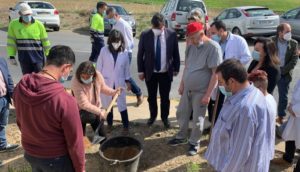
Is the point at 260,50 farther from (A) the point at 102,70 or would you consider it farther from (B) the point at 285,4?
(B) the point at 285,4

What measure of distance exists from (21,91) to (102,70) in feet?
10.0

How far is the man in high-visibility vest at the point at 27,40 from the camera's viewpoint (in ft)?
22.4

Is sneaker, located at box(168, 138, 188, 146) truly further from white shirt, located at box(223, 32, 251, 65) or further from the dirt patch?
white shirt, located at box(223, 32, 251, 65)

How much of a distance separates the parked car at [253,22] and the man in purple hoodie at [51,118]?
13996 mm

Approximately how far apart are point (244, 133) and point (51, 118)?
160cm

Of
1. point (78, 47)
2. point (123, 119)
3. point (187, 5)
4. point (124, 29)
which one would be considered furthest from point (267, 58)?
point (187, 5)

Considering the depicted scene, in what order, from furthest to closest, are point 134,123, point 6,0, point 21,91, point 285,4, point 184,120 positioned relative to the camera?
1. point 285,4
2. point 6,0
3. point 134,123
4. point 184,120
5. point 21,91

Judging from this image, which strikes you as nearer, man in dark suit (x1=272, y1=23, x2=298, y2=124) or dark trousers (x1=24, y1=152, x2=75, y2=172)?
dark trousers (x1=24, y1=152, x2=75, y2=172)

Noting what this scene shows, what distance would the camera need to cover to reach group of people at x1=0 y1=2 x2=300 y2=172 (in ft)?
10.3

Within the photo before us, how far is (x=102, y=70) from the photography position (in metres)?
6.04

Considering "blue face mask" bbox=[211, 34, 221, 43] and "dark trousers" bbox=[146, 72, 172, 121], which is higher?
"blue face mask" bbox=[211, 34, 221, 43]

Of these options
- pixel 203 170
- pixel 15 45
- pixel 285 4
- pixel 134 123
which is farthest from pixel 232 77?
pixel 285 4

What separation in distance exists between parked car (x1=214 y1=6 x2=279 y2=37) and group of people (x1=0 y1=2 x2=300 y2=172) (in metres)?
8.59

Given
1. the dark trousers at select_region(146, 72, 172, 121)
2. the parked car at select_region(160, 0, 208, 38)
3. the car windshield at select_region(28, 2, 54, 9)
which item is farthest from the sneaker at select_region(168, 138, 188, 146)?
the car windshield at select_region(28, 2, 54, 9)
